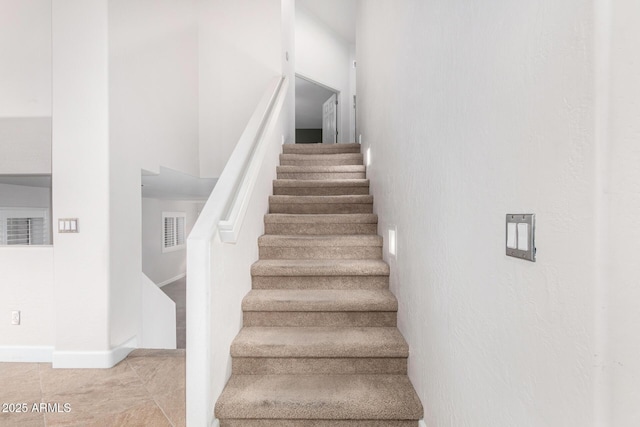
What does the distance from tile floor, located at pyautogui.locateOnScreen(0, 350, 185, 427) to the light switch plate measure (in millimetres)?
1903

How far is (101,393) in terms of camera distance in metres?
2.11

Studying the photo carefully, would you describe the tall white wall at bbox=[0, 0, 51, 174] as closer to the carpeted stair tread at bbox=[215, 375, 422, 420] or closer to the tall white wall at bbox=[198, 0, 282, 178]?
the tall white wall at bbox=[198, 0, 282, 178]

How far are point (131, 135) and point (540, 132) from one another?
298 centimetres

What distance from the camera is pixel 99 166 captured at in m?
2.49

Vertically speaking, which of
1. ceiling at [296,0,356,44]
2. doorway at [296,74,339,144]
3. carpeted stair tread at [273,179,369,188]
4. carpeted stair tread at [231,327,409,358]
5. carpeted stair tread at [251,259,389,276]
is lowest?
carpeted stair tread at [231,327,409,358]

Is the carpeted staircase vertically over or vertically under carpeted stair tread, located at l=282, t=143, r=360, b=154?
under

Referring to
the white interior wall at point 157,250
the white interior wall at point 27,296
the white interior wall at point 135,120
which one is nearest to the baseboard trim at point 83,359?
the white interior wall at point 135,120

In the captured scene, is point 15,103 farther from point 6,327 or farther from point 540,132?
point 540,132

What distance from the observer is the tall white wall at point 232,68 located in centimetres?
407

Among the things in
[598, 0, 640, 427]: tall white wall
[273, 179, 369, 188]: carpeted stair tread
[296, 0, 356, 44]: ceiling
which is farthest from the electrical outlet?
[296, 0, 356, 44]: ceiling

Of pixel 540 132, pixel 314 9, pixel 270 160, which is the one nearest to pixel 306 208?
pixel 270 160

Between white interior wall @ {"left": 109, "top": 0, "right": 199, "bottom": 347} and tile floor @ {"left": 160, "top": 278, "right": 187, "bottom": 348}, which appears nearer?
white interior wall @ {"left": 109, "top": 0, "right": 199, "bottom": 347}

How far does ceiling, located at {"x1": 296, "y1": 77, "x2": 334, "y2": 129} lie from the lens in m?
6.88

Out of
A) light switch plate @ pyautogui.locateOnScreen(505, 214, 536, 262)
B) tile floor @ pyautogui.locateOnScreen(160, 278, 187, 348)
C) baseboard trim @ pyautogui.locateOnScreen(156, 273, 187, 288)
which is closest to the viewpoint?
light switch plate @ pyautogui.locateOnScreen(505, 214, 536, 262)
